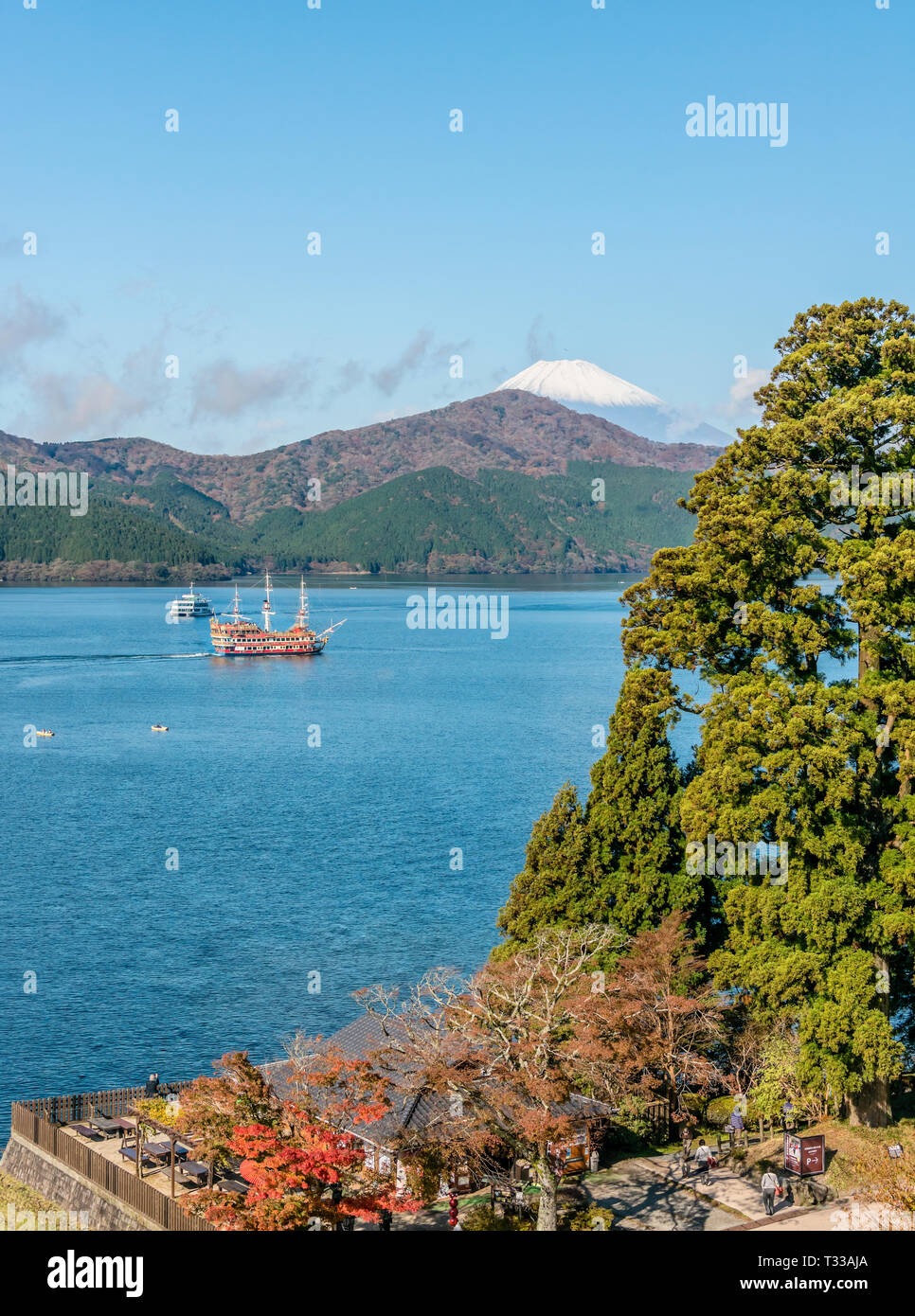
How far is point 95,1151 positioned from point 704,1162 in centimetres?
1362

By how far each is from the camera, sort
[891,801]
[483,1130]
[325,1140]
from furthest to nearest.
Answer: [891,801] → [483,1130] → [325,1140]

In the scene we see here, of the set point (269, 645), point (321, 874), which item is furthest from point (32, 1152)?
point (269, 645)

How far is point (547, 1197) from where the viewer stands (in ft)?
74.8

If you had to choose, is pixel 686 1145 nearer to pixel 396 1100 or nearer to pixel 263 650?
pixel 396 1100

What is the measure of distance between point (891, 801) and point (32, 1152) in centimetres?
2141

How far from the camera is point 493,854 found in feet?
206

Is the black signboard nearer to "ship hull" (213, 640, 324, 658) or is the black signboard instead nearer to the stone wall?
the stone wall

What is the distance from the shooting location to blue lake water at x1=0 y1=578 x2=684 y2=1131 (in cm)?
4238

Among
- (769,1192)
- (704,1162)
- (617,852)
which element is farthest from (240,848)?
(769,1192)

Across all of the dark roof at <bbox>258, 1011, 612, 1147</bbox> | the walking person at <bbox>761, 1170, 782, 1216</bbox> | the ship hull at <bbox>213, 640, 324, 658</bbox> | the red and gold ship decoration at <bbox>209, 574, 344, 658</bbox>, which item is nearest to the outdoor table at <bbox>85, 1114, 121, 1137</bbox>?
the dark roof at <bbox>258, 1011, 612, 1147</bbox>

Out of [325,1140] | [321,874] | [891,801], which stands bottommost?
[321,874]

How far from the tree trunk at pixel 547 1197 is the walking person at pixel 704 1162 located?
4.70 meters

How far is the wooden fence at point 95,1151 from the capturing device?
23.3 metres
